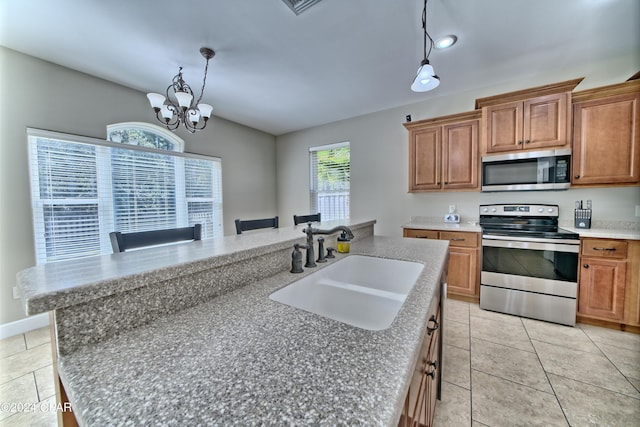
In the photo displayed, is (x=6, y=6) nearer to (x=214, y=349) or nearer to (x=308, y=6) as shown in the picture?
(x=308, y=6)

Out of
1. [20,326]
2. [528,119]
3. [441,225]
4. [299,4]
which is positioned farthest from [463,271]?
[20,326]

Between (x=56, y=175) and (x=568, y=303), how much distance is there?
5.06m

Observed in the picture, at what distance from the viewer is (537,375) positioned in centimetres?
160

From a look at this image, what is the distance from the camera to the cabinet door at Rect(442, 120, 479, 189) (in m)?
2.71

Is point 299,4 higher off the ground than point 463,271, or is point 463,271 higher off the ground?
point 299,4

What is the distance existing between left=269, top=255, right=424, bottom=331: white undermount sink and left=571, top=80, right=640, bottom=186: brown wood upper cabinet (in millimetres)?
2372

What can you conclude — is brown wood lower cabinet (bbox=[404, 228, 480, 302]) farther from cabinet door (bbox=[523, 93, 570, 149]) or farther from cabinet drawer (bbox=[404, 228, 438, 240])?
cabinet door (bbox=[523, 93, 570, 149])

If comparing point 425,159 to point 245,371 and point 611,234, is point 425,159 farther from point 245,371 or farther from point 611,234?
point 245,371

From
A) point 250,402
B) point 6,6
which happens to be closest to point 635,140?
point 250,402

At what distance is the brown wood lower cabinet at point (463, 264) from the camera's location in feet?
8.39

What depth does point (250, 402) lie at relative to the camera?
0.39 meters

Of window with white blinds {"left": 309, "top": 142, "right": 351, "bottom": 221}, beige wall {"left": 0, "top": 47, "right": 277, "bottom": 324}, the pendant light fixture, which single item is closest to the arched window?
beige wall {"left": 0, "top": 47, "right": 277, "bottom": 324}

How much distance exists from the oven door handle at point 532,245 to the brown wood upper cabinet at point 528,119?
97 cm

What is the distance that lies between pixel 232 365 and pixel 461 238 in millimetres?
2771
